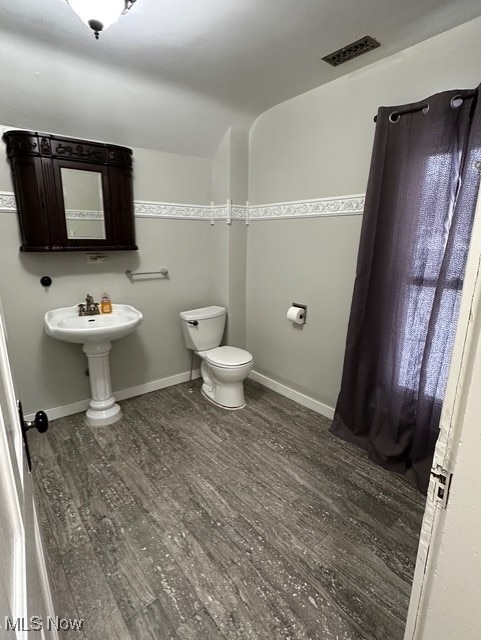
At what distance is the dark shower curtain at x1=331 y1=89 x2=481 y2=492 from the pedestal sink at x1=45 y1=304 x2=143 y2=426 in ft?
5.01

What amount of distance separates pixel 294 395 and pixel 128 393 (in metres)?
1.41

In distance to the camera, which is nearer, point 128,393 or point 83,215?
point 83,215

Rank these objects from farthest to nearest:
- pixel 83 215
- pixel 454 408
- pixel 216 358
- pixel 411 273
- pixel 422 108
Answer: pixel 216 358, pixel 83 215, pixel 411 273, pixel 422 108, pixel 454 408

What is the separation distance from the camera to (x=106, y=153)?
2201 millimetres

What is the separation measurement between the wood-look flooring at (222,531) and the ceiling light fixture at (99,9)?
2.18 metres

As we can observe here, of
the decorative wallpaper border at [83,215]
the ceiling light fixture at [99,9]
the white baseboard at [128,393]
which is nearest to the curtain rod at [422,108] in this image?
the ceiling light fixture at [99,9]

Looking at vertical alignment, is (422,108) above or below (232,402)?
above

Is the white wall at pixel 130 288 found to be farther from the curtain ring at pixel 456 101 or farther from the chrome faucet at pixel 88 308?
the curtain ring at pixel 456 101

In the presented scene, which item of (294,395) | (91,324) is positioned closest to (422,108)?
(294,395)

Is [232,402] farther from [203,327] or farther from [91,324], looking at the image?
[91,324]

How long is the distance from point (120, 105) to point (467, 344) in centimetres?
246

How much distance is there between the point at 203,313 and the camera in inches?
111

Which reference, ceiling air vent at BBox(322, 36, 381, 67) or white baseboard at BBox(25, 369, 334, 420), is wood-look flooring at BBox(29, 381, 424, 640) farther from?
ceiling air vent at BBox(322, 36, 381, 67)

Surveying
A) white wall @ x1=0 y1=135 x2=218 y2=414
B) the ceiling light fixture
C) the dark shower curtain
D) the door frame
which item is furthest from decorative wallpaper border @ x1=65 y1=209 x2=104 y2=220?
the door frame
